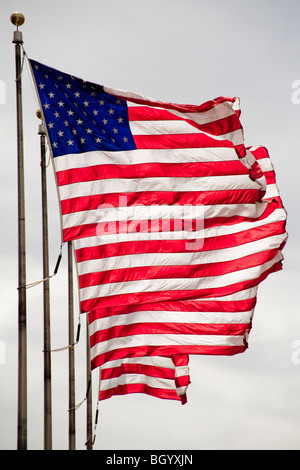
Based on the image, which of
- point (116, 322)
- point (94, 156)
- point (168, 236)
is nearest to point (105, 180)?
point (94, 156)

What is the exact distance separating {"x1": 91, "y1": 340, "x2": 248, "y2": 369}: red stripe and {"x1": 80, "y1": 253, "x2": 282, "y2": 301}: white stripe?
1.96 metres

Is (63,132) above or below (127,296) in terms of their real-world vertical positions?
above

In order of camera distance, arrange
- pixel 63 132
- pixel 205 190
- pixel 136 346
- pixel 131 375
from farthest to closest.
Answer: pixel 131 375
pixel 136 346
pixel 205 190
pixel 63 132

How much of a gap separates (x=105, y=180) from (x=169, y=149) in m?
1.79

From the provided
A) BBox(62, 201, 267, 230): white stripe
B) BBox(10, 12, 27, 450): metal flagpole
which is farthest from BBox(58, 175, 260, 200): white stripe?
BBox(10, 12, 27, 450): metal flagpole

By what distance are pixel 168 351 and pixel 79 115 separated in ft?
21.0

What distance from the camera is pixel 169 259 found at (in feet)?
73.7

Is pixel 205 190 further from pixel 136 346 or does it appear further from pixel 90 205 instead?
pixel 136 346

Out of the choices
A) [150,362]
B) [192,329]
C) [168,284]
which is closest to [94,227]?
[168,284]

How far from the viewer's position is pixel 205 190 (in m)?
22.8

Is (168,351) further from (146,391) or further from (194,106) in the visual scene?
(194,106)

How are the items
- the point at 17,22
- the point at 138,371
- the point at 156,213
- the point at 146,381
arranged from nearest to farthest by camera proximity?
the point at 17,22, the point at 156,213, the point at 138,371, the point at 146,381

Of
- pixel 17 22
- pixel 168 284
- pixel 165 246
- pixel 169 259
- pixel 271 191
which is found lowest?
pixel 168 284

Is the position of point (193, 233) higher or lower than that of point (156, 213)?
lower
